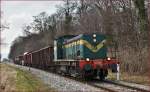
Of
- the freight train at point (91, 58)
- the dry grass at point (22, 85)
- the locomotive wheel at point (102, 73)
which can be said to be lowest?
the dry grass at point (22, 85)

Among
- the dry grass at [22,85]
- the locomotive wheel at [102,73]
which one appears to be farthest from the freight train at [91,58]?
the dry grass at [22,85]

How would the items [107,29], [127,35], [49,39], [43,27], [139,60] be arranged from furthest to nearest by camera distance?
[43,27] → [49,39] → [107,29] → [127,35] → [139,60]

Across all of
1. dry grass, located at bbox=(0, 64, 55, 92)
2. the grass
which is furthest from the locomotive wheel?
dry grass, located at bbox=(0, 64, 55, 92)

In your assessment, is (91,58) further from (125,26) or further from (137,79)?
(125,26)

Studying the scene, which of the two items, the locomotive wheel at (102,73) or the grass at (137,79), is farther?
the locomotive wheel at (102,73)

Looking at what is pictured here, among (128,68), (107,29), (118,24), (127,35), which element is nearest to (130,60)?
(128,68)

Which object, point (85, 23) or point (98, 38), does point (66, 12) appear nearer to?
point (85, 23)

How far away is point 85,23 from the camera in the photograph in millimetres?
58562

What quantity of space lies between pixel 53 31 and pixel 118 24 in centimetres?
6395

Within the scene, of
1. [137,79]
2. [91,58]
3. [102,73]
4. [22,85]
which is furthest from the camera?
[102,73]

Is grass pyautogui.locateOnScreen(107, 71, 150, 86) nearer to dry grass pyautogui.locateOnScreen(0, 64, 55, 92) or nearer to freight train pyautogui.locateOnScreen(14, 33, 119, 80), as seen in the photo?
freight train pyautogui.locateOnScreen(14, 33, 119, 80)

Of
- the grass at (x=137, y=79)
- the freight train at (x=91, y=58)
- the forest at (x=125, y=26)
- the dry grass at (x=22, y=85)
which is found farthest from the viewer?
Answer: the forest at (x=125, y=26)

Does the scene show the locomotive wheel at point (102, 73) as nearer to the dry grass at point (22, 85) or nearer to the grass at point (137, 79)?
the grass at point (137, 79)

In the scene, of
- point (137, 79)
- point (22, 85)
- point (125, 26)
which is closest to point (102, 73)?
point (137, 79)
